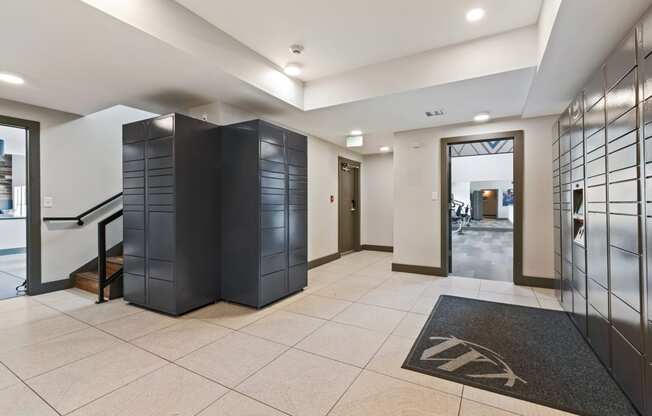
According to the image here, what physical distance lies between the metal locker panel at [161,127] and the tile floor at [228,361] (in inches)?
79.5

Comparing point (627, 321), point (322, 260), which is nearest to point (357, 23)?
point (627, 321)

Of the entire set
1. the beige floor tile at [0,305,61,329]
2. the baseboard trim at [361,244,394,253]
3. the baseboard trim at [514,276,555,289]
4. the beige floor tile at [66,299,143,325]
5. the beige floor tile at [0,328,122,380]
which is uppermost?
the baseboard trim at [361,244,394,253]

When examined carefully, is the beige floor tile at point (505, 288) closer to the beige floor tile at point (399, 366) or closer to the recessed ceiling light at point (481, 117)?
the beige floor tile at point (399, 366)

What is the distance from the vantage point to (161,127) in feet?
10.6

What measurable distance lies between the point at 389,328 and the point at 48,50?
397 centimetres

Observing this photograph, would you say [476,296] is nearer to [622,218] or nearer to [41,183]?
→ [622,218]

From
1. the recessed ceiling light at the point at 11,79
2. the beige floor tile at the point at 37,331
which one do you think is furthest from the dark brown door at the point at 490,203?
the recessed ceiling light at the point at 11,79

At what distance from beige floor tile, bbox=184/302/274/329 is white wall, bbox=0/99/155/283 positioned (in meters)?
2.50

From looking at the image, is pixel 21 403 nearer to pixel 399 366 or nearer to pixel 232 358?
pixel 232 358

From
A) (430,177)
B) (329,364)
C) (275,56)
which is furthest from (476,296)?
(275,56)

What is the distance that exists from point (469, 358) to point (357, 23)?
10.1 ft

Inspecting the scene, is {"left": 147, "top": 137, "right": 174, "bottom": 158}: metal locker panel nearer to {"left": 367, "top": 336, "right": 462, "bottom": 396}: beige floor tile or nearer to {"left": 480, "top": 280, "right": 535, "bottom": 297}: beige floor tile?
{"left": 367, "top": 336, "right": 462, "bottom": 396}: beige floor tile

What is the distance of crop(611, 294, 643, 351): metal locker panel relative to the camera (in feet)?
5.57

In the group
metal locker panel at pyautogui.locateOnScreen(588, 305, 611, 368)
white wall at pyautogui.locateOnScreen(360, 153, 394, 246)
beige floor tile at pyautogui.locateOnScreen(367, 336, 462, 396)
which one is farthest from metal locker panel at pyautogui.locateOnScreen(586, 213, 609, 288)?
white wall at pyautogui.locateOnScreen(360, 153, 394, 246)
